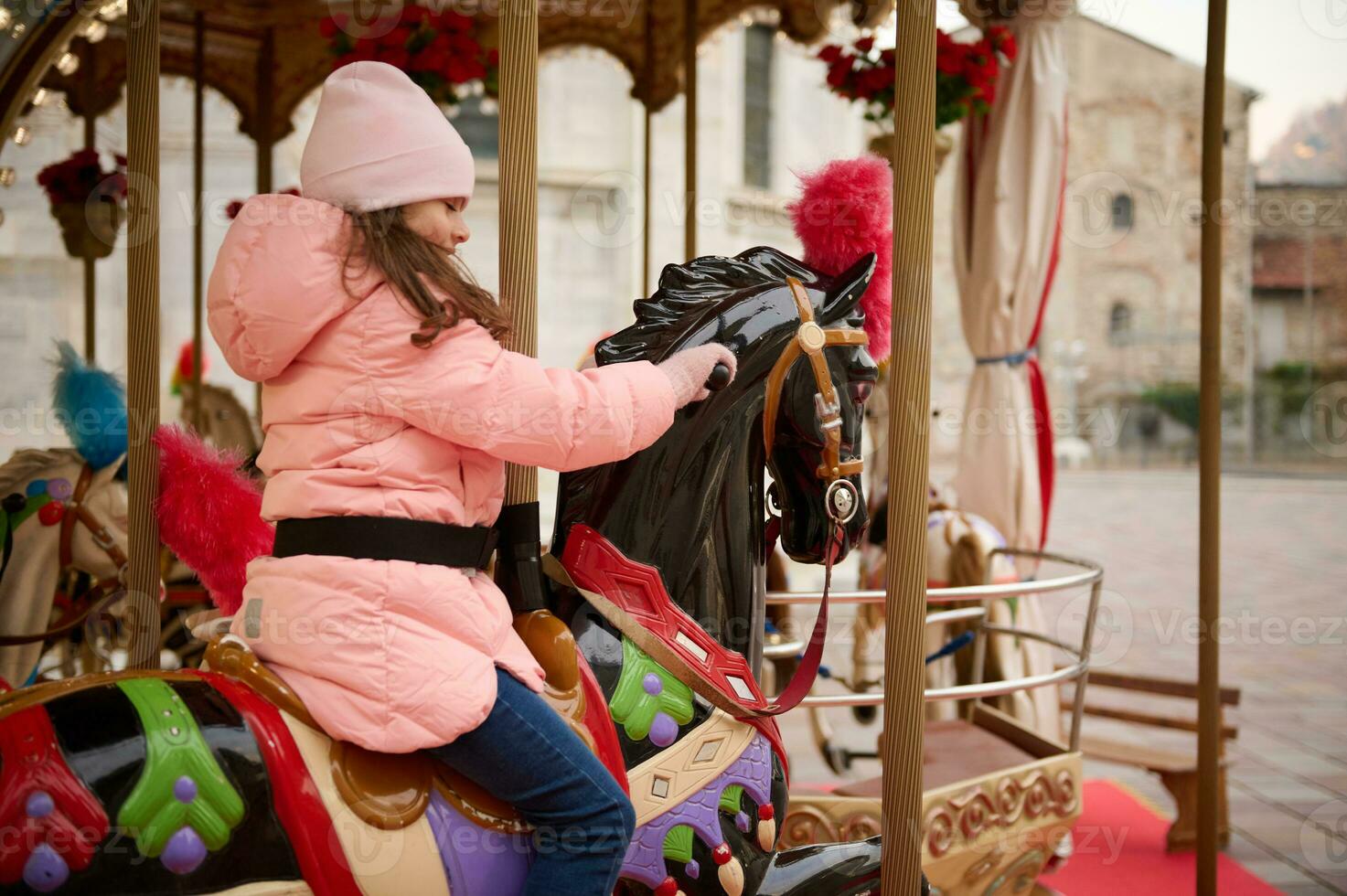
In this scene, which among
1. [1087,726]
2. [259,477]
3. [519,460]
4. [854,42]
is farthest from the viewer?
[1087,726]

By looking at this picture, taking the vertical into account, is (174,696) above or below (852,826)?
above

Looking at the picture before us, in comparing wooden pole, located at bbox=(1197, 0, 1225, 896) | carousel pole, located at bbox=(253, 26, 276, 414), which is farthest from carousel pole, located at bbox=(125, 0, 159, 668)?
carousel pole, located at bbox=(253, 26, 276, 414)

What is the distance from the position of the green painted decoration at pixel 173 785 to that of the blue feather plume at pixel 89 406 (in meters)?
2.50

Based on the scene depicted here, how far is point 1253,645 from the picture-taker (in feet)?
30.0

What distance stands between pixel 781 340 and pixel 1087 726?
553cm

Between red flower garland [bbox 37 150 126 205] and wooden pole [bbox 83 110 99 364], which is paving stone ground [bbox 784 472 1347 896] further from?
red flower garland [bbox 37 150 126 205]

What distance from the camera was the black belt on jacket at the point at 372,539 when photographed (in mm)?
1522

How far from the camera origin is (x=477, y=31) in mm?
6004

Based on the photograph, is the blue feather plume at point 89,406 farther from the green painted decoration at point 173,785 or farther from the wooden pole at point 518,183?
the green painted decoration at point 173,785

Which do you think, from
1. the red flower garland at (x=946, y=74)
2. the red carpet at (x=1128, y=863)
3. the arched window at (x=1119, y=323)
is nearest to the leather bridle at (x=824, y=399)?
the red carpet at (x=1128, y=863)

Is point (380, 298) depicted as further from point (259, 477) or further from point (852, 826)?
point (852, 826)

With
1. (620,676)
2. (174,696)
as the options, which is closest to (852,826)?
(620,676)

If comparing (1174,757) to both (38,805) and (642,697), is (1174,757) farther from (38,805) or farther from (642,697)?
(38,805)

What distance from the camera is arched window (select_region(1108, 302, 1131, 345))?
31.1 meters
